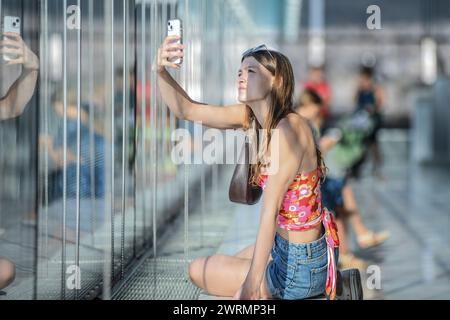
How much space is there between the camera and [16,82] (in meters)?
3.73

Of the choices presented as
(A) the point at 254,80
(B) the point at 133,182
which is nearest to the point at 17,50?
(A) the point at 254,80

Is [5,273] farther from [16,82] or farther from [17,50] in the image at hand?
[17,50]

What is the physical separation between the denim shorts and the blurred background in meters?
0.65

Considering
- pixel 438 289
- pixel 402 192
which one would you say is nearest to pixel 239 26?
pixel 402 192

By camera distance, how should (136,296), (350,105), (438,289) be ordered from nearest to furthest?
1. (136,296)
2. (438,289)
3. (350,105)

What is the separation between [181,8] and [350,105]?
28.7 meters

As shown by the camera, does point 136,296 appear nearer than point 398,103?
Yes

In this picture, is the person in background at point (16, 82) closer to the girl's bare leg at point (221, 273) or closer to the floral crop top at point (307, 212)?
the girl's bare leg at point (221, 273)

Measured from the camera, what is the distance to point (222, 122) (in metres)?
3.77

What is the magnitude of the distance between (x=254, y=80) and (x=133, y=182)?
1.76m

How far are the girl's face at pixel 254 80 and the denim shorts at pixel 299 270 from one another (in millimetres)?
533

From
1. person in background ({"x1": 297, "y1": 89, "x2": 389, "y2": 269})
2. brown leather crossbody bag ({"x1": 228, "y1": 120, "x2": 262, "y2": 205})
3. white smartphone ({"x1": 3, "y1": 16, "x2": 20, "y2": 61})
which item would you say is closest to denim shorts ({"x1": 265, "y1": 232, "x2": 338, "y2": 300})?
brown leather crossbody bag ({"x1": 228, "y1": 120, "x2": 262, "y2": 205})

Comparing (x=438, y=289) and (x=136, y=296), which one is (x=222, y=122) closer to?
(x=136, y=296)
